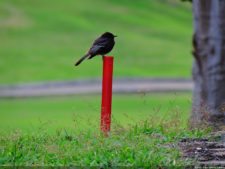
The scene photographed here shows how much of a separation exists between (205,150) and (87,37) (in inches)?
1781

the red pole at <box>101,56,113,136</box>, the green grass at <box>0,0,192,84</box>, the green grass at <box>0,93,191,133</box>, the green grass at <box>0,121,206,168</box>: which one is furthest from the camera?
the green grass at <box>0,0,192,84</box>

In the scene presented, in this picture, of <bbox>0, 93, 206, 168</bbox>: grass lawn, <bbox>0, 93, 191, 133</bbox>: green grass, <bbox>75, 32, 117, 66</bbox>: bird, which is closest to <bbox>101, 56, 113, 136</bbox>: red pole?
<bbox>0, 93, 206, 168</bbox>: grass lawn

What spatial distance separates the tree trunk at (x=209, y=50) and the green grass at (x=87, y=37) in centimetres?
2699

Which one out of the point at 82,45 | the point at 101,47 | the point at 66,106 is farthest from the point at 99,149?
the point at 82,45

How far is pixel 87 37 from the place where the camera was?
5388cm

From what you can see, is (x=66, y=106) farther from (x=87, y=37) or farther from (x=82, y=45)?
(x=87, y=37)

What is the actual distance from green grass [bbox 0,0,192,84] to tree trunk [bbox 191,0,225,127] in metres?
27.0

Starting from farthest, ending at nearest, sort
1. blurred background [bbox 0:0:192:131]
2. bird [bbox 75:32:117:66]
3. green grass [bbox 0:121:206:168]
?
1. blurred background [bbox 0:0:192:131]
2. bird [bbox 75:32:117:66]
3. green grass [bbox 0:121:206:168]

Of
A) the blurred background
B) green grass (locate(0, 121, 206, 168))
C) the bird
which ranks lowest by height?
green grass (locate(0, 121, 206, 168))

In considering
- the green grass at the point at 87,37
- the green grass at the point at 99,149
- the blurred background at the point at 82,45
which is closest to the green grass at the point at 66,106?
the blurred background at the point at 82,45

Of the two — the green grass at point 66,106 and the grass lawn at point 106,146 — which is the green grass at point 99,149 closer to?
the grass lawn at point 106,146

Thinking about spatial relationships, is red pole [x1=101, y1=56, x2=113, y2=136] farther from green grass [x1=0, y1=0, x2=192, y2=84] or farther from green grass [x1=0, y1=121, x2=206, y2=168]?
green grass [x1=0, y1=0, x2=192, y2=84]

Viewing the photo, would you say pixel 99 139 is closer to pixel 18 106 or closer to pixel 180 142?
pixel 180 142

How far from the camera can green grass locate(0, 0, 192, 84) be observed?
44281mm
